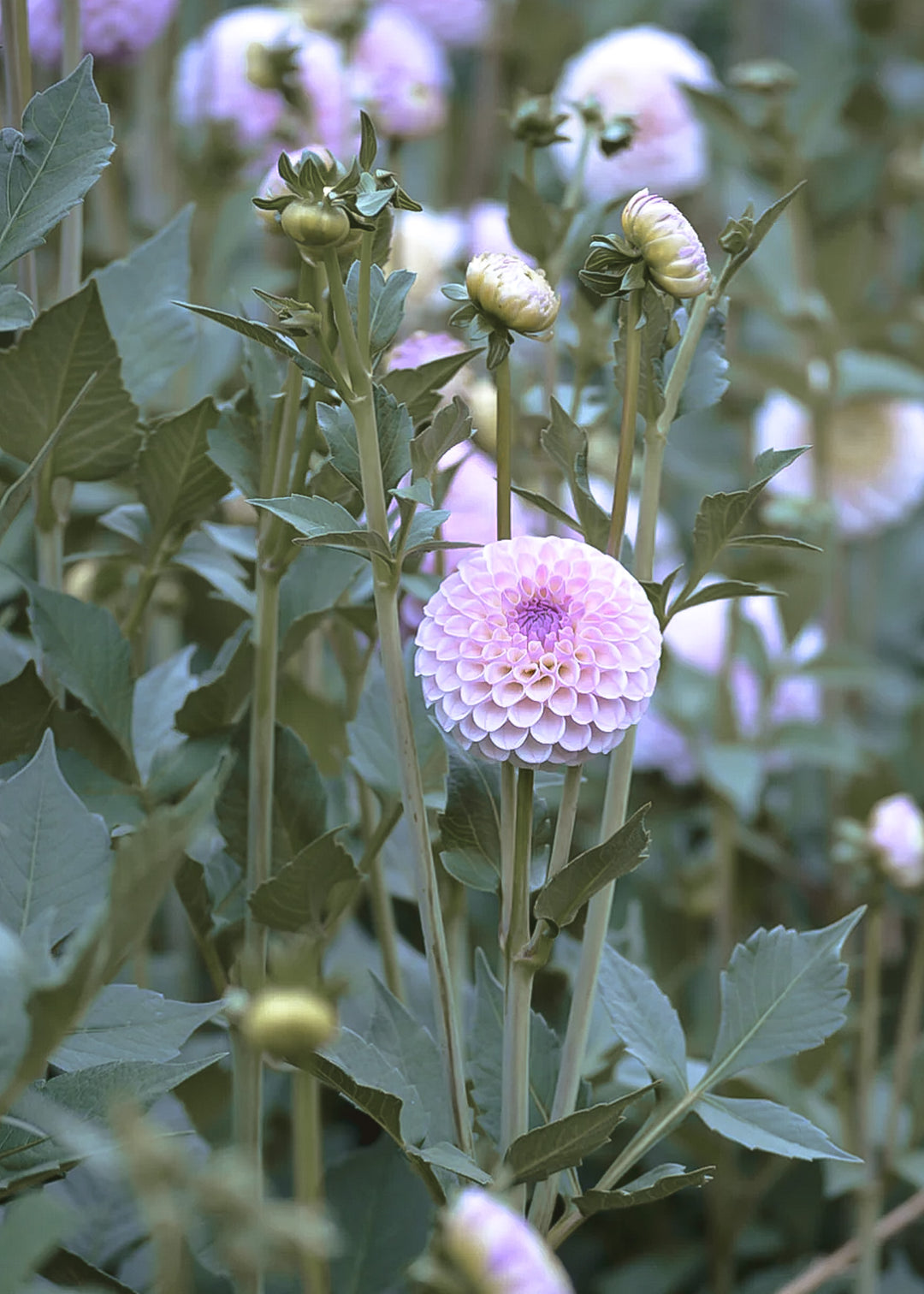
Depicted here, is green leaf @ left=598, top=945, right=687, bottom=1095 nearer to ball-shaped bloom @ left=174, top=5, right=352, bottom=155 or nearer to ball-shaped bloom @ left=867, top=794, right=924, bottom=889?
ball-shaped bloom @ left=867, top=794, right=924, bottom=889

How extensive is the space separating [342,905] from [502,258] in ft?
0.51

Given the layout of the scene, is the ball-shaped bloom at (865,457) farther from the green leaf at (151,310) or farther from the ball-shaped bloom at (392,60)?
the green leaf at (151,310)

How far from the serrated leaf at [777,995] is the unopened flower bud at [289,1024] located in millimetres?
170

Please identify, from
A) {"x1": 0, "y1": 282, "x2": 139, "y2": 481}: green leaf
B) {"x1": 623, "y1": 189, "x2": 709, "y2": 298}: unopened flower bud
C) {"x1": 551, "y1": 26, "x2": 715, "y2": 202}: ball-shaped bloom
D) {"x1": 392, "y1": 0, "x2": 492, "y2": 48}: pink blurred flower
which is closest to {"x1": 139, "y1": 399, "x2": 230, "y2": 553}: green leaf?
{"x1": 0, "y1": 282, "x2": 139, "y2": 481}: green leaf

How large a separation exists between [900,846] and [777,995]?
186mm

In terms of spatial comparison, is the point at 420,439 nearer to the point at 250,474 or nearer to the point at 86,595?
the point at 250,474

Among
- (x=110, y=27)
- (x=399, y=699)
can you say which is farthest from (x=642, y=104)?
(x=399, y=699)

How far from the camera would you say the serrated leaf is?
0.31 m

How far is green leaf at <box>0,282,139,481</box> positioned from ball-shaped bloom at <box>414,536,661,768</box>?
0.11m

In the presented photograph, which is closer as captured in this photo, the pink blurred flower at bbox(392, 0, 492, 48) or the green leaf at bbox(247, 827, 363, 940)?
the green leaf at bbox(247, 827, 363, 940)

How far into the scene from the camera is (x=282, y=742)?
0.35 meters

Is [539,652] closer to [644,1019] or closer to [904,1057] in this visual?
[644,1019]

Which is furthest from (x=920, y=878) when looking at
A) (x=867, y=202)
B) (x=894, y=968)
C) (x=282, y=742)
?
(x=867, y=202)

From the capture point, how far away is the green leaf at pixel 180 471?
345 mm
